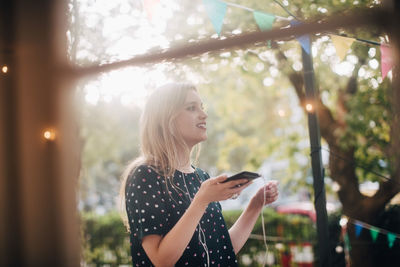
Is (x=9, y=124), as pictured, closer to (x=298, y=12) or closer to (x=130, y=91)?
(x=298, y=12)

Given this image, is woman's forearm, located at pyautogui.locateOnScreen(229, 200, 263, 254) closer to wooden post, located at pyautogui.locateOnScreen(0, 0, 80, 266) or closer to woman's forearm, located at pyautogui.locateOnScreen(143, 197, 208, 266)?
woman's forearm, located at pyautogui.locateOnScreen(143, 197, 208, 266)

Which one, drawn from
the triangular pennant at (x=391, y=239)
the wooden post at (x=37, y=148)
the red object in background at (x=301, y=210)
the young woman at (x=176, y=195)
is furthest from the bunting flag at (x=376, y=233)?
the red object in background at (x=301, y=210)

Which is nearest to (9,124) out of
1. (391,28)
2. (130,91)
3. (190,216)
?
(190,216)

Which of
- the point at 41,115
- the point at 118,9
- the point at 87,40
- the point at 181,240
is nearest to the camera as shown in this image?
the point at 41,115

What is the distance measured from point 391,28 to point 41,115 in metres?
0.88

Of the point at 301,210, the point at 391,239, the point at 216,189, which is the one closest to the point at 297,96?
the point at 391,239

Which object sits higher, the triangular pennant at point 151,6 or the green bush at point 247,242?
the triangular pennant at point 151,6

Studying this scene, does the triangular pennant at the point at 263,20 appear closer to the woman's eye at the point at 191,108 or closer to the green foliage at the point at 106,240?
the woman's eye at the point at 191,108

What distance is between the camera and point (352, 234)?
3900 mm

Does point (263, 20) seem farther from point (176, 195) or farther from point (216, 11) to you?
point (176, 195)

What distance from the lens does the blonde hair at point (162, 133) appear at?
5.12ft

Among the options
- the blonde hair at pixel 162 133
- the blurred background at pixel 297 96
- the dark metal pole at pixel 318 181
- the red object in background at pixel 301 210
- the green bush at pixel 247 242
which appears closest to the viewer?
the blonde hair at pixel 162 133

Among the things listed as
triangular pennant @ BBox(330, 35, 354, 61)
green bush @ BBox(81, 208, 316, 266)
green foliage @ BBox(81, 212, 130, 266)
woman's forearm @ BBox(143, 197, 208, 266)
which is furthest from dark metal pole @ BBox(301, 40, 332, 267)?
green foliage @ BBox(81, 212, 130, 266)

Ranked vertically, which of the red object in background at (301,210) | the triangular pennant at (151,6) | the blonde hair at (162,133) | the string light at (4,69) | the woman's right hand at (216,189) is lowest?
the red object in background at (301,210)
